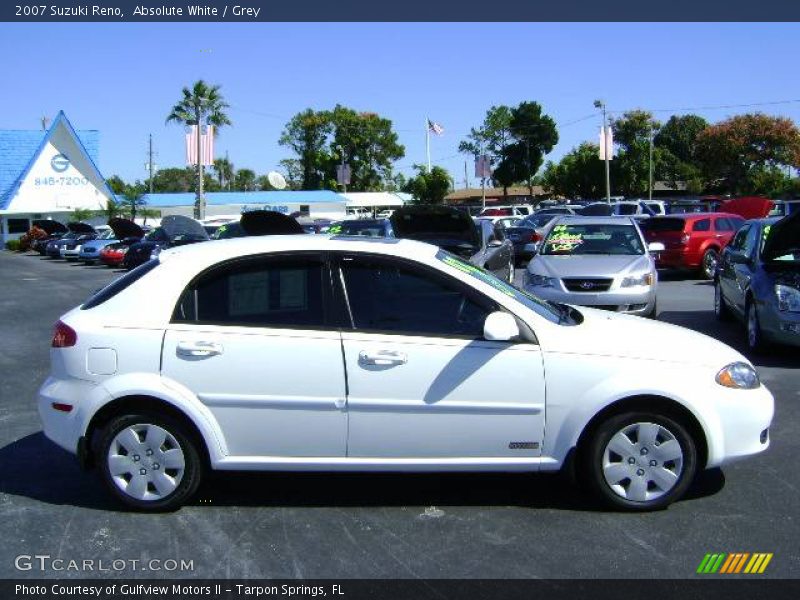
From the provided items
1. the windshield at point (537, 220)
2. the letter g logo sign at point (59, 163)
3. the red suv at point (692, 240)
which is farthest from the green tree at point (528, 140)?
the red suv at point (692, 240)

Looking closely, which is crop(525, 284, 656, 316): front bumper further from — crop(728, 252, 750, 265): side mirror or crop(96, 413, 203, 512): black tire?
crop(96, 413, 203, 512): black tire

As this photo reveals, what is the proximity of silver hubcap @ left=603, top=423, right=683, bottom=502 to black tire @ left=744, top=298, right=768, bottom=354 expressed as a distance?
5046 millimetres

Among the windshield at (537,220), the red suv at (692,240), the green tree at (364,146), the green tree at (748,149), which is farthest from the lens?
the green tree at (364,146)

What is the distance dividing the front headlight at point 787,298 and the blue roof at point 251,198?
192ft

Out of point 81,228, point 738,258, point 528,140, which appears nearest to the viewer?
point 738,258

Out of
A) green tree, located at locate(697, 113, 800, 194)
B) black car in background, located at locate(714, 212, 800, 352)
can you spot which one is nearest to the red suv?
black car in background, located at locate(714, 212, 800, 352)

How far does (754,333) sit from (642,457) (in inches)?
209

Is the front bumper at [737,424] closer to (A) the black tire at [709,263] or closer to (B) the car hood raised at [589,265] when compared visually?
(B) the car hood raised at [589,265]

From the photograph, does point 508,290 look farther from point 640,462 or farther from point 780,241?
point 780,241

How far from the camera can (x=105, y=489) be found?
17.1 ft

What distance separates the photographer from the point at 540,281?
1147 centimetres

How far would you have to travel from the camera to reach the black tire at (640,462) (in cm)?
483

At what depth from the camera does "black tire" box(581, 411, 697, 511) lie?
483 centimetres

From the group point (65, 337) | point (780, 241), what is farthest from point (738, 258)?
point (65, 337)
